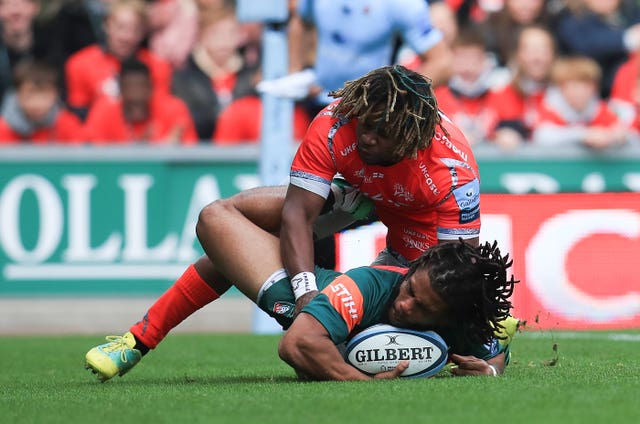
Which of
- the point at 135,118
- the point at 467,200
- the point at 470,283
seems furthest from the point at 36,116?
the point at 470,283

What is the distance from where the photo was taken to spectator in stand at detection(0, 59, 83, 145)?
1252cm

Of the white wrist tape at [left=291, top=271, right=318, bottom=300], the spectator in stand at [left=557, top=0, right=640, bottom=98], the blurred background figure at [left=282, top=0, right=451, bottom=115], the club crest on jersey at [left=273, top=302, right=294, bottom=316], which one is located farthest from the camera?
the spectator in stand at [left=557, top=0, right=640, bottom=98]

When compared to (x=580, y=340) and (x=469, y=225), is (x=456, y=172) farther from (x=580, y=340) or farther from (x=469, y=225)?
(x=580, y=340)

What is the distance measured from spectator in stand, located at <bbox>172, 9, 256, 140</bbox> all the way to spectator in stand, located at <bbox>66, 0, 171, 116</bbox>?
24cm

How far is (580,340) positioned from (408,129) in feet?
11.7

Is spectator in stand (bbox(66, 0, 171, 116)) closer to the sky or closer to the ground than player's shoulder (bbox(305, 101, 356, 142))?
closer to the sky

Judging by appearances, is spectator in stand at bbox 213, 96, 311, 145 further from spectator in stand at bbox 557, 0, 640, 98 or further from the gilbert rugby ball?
the gilbert rugby ball

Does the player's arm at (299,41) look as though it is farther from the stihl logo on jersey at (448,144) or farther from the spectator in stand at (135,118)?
the stihl logo on jersey at (448,144)

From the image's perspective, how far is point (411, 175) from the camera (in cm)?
581

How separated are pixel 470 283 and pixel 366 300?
447 mm

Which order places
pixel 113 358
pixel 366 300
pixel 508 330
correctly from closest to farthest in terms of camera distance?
pixel 366 300 < pixel 113 358 < pixel 508 330

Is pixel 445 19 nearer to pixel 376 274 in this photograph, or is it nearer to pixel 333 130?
pixel 333 130

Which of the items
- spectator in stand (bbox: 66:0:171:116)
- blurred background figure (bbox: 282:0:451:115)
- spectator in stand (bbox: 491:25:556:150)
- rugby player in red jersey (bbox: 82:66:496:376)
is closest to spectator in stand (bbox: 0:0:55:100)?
spectator in stand (bbox: 66:0:171:116)

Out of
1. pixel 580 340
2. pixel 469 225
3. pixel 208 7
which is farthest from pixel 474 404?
pixel 208 7
